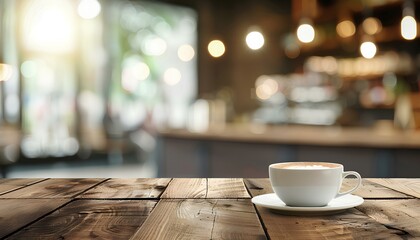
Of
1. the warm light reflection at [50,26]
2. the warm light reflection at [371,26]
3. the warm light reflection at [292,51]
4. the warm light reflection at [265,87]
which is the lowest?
the warm light reflection at [265,87]

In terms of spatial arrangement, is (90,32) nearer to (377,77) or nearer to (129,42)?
(129,42)

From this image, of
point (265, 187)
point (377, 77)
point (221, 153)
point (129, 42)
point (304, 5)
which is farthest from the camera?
point (129, 42)

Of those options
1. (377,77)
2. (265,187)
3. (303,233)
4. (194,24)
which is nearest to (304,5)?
(377,77)

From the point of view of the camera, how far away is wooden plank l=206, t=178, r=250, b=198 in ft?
4.10

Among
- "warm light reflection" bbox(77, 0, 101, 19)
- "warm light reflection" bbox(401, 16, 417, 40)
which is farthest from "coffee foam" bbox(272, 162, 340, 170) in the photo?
"warm light reflection" bbox(401, 16, 417, 40)

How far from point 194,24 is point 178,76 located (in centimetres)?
99

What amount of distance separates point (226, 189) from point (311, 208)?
406 millimetres

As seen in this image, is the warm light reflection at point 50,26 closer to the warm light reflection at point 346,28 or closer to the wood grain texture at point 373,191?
the warm light reflection at point 346,28

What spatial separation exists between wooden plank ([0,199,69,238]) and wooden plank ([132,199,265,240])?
0.21 metres

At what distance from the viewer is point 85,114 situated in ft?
30.7

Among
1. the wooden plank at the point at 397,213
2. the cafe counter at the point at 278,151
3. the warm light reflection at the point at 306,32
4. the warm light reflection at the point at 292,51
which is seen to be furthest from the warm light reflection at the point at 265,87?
the wooden plank at the point at 397,213

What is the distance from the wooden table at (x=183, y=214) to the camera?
0.83 metres

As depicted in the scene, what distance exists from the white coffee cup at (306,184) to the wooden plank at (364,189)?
0.75 ft

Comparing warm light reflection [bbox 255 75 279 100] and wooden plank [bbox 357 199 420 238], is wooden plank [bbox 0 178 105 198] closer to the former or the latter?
wooden plank [bbox 357 199 420 238]
